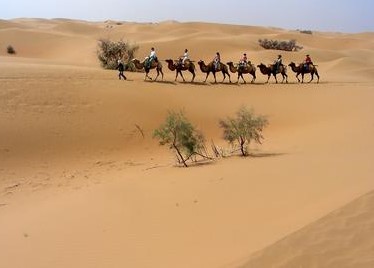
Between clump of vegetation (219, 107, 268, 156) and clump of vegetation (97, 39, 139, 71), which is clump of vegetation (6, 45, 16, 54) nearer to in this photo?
clump of vegetation (97, 39, 139, 71)

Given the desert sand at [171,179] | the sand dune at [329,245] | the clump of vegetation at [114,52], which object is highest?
the clump of vegetation at [114,52]

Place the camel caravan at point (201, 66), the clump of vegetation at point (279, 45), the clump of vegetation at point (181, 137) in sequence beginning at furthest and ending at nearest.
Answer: the clump of vegetation at point (279, 45)
the camel caravan at point (201, 66)
the clump of vegetation at point (181, 137)

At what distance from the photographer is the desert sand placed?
6.97 meters

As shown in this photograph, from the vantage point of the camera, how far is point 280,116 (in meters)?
23.3

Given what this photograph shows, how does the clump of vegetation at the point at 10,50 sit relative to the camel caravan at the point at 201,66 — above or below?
below

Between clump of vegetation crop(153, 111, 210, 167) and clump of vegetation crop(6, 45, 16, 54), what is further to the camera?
clump of vegetation crop(6, 45, 16, 54)

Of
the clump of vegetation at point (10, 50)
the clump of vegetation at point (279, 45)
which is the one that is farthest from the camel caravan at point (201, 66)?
the clump of vegetation at point (10, 50)

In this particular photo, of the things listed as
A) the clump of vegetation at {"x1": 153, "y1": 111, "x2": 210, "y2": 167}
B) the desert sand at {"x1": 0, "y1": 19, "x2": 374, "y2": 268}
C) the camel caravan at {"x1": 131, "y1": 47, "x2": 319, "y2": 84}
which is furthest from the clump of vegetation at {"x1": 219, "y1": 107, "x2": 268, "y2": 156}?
the camel caravan at {"x1": 131, "y1": 47, "x2": 319, "y2": 84}

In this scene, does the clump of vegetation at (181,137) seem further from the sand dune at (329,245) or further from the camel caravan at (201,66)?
the camel caravan at (201,66)

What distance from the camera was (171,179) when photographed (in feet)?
40.4

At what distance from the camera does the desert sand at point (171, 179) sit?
6.97 meters

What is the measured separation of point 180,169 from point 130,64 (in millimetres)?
18931

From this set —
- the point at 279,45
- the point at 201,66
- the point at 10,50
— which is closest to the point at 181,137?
the point at 201,66

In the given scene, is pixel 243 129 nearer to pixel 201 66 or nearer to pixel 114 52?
pixel 201 66
